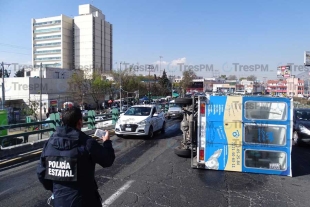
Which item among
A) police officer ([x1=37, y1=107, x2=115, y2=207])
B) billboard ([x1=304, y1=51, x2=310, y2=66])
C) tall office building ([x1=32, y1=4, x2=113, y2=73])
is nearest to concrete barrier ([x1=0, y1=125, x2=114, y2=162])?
police officer ([x1=37, y1=107, x2=115, y2=207])

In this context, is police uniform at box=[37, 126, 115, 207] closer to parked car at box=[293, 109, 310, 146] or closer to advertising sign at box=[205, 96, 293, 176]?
advertising sign at box=[205, 96, 293, 176]

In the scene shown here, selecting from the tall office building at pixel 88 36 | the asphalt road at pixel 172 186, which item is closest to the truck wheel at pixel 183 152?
the asphalt road at pixel 172 186

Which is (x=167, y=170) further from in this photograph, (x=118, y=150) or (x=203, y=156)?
(x=118, y=150)

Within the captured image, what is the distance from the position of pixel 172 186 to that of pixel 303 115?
926 centimetres

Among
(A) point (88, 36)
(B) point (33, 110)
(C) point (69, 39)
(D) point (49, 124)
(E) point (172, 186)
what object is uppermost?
(A) point (88, 36)

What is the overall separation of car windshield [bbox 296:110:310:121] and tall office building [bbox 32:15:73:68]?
12319 cm

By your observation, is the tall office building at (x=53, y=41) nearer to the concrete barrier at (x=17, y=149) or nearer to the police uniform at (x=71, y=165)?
the concrete barrier at (x=17, y=149)

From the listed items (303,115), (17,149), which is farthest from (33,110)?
(303,115)

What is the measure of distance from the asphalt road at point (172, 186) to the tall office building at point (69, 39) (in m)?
118

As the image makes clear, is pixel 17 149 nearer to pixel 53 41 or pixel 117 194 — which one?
pixel 117 194

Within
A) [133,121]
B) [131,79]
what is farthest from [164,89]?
[133,121]

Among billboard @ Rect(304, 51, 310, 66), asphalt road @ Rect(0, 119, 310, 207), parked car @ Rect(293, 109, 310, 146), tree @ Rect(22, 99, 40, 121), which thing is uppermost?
billboard @ Rect(304, 51, 310, 66)

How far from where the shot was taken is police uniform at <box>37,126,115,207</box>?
2498mm

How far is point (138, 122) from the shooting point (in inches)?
482
